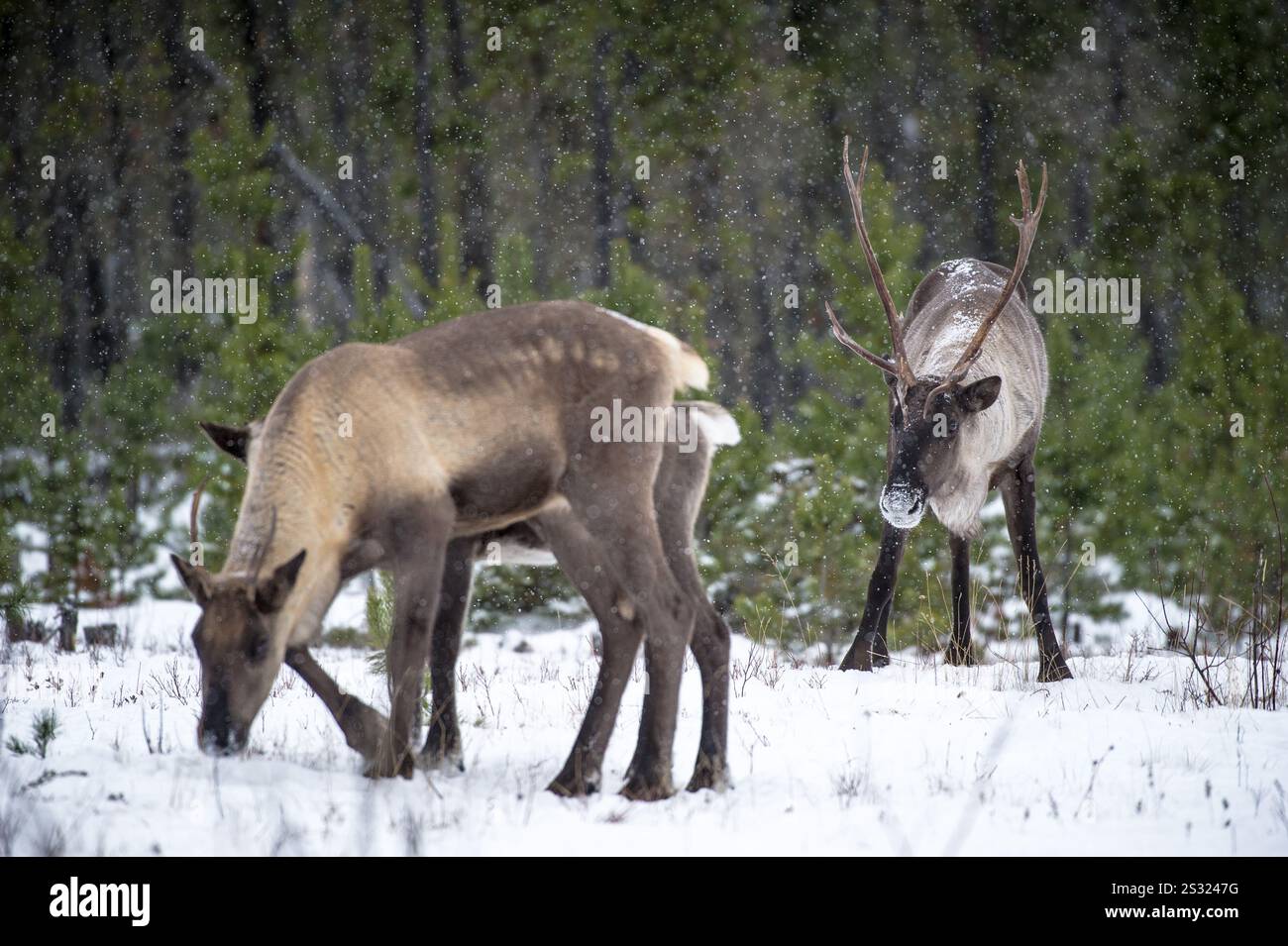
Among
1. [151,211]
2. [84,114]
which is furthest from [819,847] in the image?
[151,211]

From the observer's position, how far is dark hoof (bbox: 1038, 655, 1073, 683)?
6723mm

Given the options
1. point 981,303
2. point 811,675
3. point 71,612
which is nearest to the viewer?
point 811,675

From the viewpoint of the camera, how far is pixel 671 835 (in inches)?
145

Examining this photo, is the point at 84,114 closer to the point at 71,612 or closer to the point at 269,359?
the point at 269,359

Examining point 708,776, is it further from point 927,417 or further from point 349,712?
point 927,417

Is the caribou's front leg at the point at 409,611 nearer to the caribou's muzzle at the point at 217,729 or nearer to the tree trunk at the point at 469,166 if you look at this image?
the caribou's muzzle at the point at 217,729

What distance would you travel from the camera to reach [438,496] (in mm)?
4270

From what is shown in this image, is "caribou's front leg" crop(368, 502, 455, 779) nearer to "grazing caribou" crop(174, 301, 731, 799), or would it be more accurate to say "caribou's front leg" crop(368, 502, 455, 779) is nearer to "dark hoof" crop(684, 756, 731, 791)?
"grazing caribou" crop(174, 301, 731, 799)

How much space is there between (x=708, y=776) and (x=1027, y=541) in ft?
11.9

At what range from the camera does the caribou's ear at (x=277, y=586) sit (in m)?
3.83

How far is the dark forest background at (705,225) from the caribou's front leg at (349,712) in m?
6.01

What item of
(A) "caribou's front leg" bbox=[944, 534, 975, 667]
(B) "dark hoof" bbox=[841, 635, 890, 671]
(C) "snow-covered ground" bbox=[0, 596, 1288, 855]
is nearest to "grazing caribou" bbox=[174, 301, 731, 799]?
(C) "snow-covered ground" bbox=[0, 596, 1288, 855]

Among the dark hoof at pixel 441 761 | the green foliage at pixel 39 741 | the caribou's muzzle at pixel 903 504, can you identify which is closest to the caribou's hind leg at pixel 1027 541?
the caribou's muzzle at pixel 903 504

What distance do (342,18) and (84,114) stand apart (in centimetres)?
599
